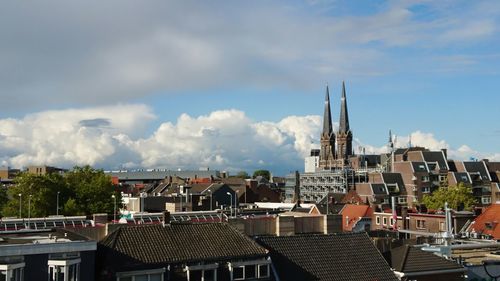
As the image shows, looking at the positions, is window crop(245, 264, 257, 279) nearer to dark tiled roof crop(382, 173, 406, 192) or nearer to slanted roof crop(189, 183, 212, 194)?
slanted roof crop(189, 183, 212, 194)

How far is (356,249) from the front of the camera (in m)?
39.0

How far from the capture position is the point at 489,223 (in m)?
76.2

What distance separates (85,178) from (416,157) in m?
81.1

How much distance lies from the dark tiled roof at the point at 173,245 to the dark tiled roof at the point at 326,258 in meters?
2.23

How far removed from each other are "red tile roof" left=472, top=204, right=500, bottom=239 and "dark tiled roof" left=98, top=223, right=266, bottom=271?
50258 millimetres

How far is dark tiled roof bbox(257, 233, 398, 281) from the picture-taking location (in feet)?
118

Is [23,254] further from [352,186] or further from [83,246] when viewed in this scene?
[352,186]

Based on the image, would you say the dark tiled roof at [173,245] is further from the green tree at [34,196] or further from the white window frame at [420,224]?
the green tree at [34,196]

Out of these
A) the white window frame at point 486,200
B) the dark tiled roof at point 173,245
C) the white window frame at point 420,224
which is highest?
the white window frame at point 486,200

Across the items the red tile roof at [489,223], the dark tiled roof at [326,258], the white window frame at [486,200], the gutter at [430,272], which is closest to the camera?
the dark tiled roof at [326,258]

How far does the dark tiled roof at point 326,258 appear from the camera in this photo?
36.0 m

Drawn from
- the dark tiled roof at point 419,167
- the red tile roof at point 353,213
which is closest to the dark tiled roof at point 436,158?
the dark tiled roof at point 419,167

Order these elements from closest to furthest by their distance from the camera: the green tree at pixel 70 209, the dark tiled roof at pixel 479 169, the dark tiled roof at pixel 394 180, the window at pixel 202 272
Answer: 1. the window at pixel 202 272
2. the green tree at pixel 70 209
3. the dark tiled roof at pixel 394 180
4. the dark tiled roof at pixel 479 169

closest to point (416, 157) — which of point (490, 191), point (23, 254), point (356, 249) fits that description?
point (490, 191)
